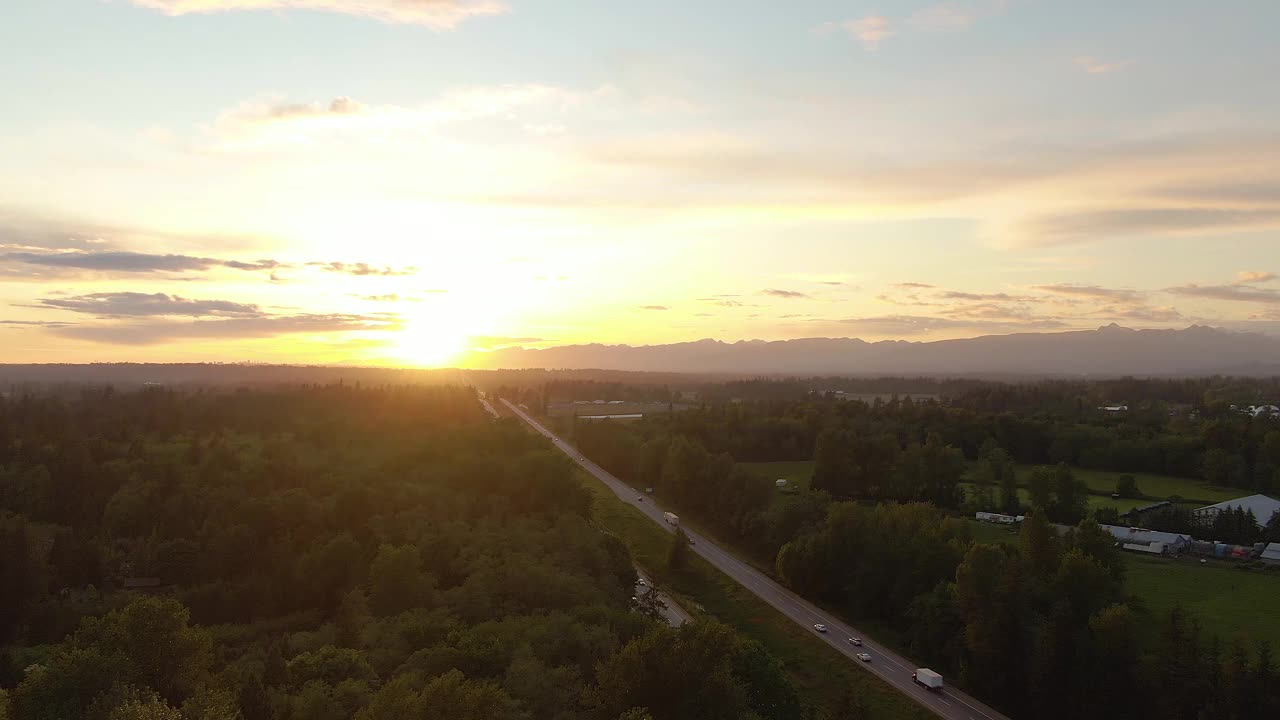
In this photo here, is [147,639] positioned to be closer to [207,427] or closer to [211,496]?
[211,496]

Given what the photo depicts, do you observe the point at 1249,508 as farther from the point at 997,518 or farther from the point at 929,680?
the point at 929,680

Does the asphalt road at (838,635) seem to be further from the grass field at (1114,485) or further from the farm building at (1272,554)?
the farm building at (1272,554)

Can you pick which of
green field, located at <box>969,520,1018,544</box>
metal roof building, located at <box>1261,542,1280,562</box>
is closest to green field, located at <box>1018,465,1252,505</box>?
metal roof building, located at <box>1261,542,1280,562</box>

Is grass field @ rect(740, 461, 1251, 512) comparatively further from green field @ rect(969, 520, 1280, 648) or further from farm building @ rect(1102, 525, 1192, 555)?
green field @ rect(969, 520, 1280, 648)

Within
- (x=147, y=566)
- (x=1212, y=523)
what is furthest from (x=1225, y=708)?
(x=147, y=566)

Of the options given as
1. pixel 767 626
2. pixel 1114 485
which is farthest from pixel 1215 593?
pixel 1114 485

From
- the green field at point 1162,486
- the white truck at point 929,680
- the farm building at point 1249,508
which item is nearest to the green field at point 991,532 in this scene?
the farm building at point 1249,508
